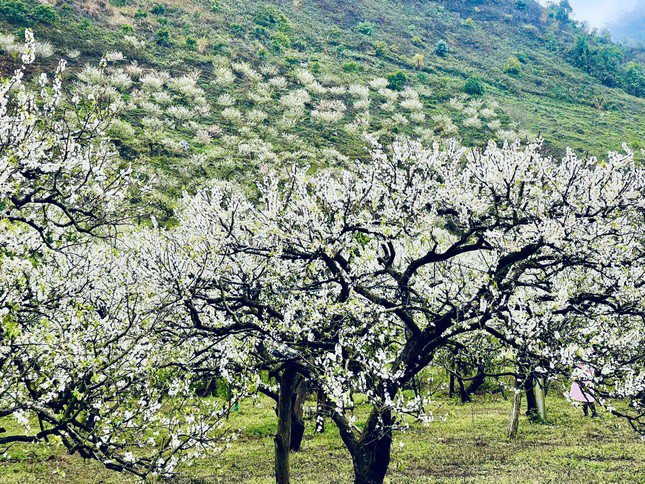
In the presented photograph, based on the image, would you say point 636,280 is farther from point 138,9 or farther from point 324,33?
point 324,33

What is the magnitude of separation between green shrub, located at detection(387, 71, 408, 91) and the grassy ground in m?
80.9

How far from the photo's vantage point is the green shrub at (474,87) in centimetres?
9712

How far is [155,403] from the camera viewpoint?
1086cm

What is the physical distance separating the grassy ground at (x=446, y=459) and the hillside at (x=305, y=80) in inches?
1083

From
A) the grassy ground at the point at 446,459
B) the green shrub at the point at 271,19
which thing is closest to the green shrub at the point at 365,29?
the green shrub at the point at 271,19

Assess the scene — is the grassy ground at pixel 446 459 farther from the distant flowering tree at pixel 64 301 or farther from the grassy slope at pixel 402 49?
the grassy slope at pixel 402 49

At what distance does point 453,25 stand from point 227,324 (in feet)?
504

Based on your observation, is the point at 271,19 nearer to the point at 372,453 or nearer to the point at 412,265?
the point at 412,265

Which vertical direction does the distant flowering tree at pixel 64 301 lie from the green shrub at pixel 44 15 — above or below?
below

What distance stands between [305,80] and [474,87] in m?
33.1

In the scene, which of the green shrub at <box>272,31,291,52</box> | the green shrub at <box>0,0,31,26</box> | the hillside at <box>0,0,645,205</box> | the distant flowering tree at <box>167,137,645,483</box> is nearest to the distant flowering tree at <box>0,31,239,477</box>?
the distant flowering tree at <box>167,137,645,483</box>

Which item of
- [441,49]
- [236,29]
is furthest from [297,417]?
[441,49]

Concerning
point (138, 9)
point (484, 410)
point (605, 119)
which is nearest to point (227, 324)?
point (484, 410)

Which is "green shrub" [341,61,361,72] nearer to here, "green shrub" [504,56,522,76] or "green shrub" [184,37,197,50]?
"green shrub" [184,37,197,50]
